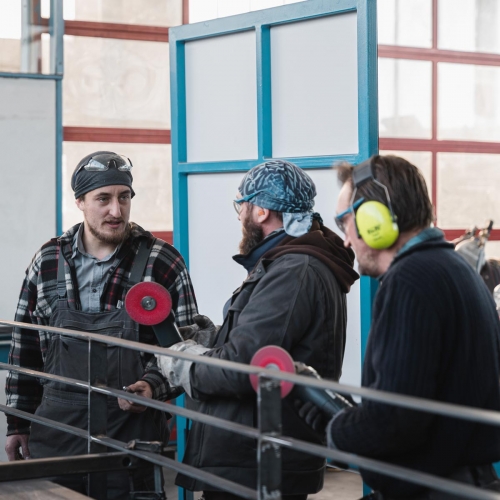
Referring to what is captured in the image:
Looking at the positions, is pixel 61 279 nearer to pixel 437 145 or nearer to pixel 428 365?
pixel 428 365

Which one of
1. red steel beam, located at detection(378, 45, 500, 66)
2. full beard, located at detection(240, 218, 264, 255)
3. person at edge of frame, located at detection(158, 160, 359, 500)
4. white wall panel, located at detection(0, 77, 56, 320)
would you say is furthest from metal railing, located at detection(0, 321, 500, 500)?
red steel beam, located at detection(378, 45, 500, 66)

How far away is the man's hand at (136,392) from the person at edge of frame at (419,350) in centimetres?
99

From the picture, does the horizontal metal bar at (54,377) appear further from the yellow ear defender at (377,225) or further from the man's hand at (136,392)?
the yellow ear defender at (377,225)

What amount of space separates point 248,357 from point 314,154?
3.92 ft

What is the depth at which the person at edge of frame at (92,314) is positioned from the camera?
2697mm

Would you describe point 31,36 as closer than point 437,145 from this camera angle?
Yes

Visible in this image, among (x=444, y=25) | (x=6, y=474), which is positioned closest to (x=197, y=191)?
(x=6, y=474)

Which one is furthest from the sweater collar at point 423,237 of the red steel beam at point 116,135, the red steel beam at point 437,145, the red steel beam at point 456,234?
the red steel beam at point 456,234

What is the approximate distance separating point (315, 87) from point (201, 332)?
1119mm

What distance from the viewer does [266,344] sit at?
2.25 m

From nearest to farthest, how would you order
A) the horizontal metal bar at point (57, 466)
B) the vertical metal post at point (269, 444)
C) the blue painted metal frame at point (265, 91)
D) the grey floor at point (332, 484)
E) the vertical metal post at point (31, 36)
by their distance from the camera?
the vertical metal post at point (269, 444)
the horizontal metal bar at point (57, 466)
the blue painted metal frame at point (265, 91)
the grey floor at point (332, 484)
the vertical metal post at point (31, 36)

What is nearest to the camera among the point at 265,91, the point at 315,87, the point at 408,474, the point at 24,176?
the point at 408,474

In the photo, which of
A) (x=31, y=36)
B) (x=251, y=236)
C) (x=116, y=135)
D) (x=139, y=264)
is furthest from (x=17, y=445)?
(x=116, y=135)

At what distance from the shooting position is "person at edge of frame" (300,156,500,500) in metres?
1.64
